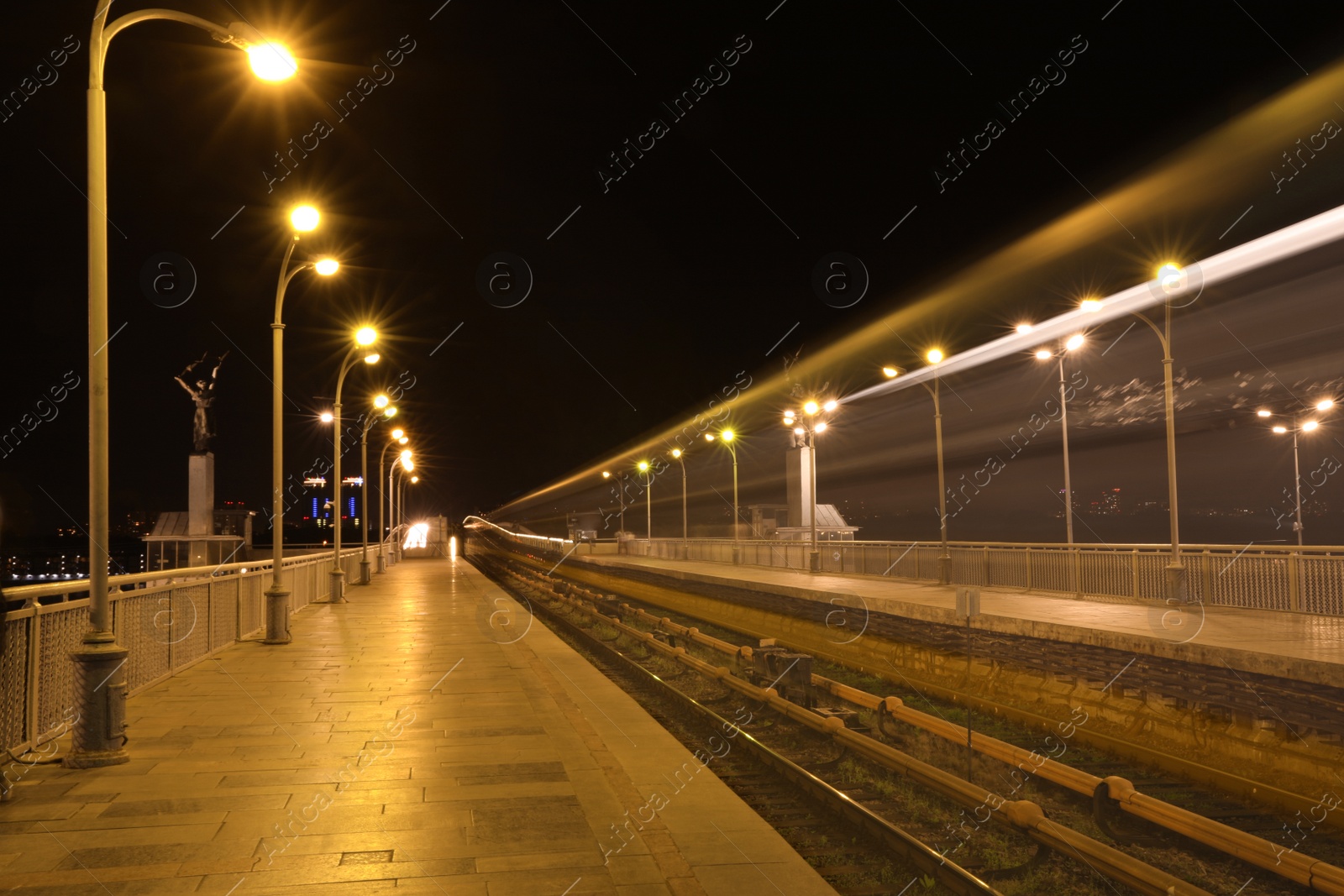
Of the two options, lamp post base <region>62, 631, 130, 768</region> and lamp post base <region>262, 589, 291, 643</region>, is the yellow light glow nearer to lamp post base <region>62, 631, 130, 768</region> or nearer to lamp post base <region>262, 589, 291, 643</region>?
lamp post base <region>262, 589, 291, 643</region>

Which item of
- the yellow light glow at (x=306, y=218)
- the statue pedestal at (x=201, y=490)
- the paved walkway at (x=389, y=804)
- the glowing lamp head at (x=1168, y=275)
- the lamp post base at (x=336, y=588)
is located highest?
the yellow light glow at (x=306, y=218)

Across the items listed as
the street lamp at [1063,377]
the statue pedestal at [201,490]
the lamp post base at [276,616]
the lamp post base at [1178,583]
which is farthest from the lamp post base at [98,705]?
the statue pedestal at [201,490]

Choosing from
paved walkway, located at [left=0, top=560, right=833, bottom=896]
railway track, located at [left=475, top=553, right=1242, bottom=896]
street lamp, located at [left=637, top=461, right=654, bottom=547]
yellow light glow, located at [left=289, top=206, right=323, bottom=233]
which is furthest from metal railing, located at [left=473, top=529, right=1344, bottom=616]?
street lamp, located at [left=637, top=461, right=654, bottom=547]

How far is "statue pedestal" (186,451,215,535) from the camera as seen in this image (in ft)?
125

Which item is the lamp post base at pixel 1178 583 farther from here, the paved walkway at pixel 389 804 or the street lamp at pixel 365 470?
the street lamp at pixel 365 470

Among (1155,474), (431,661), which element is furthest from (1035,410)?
(431,661)

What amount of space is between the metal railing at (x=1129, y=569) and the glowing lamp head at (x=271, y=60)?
50.6ft

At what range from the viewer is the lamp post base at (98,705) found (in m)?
8.06

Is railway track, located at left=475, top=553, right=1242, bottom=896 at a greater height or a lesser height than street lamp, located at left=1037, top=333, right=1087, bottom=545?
lesser

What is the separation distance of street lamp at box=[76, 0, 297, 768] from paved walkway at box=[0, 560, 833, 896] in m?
0.34

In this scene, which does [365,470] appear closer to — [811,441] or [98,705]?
[811,441]

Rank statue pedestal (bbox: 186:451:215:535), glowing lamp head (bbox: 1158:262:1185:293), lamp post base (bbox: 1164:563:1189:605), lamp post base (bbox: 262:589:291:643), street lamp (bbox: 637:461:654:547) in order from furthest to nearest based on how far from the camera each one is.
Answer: street lamp (bbox: 637:461:654:547)
statue pedestal (bbox: 186:451:215:535)
lamp post base (bbox: 1164:563:1189:605)
glowing lamp head (bbox: 1158:262:1185:293)
lamp post base (bbox: 262:589:291:643)

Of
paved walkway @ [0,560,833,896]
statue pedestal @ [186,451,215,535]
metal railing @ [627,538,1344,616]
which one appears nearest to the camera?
paved walkway @ [0,560,833,896]

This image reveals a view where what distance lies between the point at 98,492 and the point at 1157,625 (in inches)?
543
